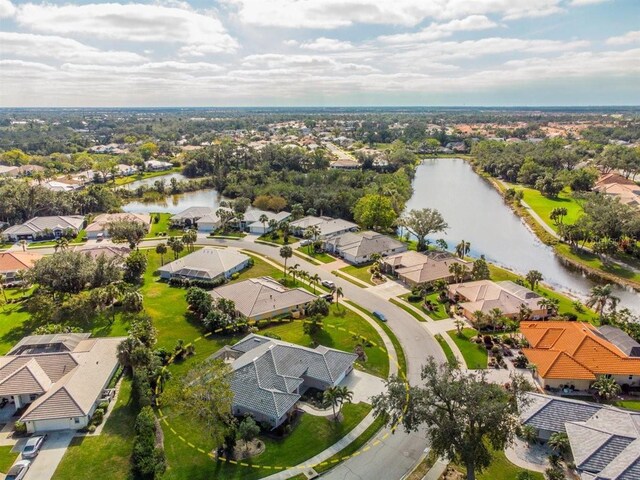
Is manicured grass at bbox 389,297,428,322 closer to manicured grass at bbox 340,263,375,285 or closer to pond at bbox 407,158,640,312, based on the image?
manicured grass at bbox 340,263,375,285

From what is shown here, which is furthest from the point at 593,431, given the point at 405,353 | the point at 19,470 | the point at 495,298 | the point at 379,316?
the point at 19,470

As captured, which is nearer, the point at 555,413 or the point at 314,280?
the point at 555,413

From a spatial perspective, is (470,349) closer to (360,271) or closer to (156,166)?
(360,271)

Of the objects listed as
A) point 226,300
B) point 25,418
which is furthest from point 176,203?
point 25,418

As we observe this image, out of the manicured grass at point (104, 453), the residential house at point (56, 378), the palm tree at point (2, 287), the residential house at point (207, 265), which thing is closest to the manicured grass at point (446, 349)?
the manicured grass at point (104, 453)

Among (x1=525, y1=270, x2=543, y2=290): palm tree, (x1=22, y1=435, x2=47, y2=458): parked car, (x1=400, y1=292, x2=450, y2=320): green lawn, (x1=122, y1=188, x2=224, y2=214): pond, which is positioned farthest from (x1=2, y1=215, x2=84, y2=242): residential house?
(x1=525, y1=270, x2=543, y2=290): palm tree

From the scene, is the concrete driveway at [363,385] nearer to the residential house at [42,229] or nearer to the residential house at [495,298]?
the residential house at [495,298]
